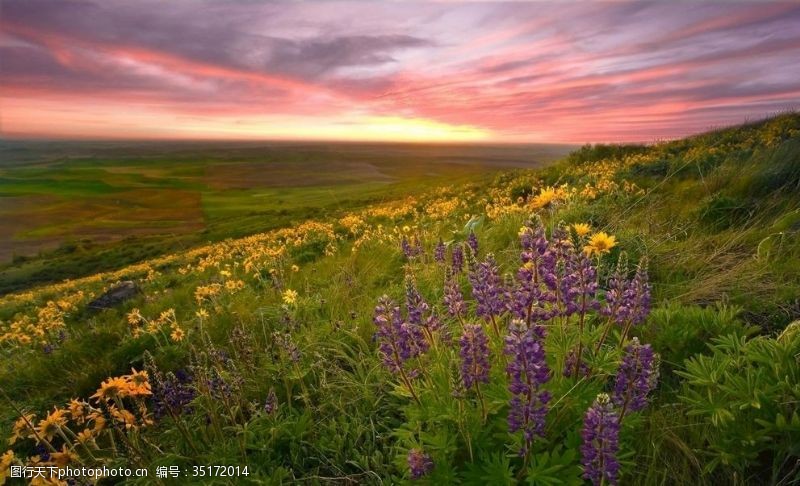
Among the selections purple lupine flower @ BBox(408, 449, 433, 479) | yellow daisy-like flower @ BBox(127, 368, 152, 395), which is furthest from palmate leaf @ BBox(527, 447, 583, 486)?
yellow daisy-like flower @ BBox(127, 368, 152, 395)

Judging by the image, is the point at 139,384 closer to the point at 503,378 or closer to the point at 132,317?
the point at 503,378

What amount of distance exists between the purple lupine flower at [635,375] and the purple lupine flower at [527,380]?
0.33m

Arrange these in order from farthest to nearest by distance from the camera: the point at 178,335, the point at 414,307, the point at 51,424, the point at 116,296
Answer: the point at 116,296 → the point at 178,335 → the point at 51,424 → the point at 414,307

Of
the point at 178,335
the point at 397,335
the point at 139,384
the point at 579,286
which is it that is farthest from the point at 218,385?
the point at 579,286

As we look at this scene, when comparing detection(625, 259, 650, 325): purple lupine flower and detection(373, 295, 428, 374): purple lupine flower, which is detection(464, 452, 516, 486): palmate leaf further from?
detection(625, 259, 650, 325): purple lupine flower

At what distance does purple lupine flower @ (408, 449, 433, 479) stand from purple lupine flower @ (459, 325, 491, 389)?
0.37m

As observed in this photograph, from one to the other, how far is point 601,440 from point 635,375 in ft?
1.12

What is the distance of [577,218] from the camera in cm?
639

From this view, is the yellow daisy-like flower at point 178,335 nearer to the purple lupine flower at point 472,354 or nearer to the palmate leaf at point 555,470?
the purple lupine flower at point 472,354

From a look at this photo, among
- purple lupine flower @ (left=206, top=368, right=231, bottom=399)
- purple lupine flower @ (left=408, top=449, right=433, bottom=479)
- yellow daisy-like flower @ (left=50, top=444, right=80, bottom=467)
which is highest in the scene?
purple lupine flower @ (left=408, top=449, right=433, bottom=479)

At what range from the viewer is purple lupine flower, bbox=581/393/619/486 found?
5.12 feet

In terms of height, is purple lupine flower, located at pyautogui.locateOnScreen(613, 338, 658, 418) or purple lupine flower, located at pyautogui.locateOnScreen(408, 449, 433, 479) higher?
purple lupine flower, located at pyautogui.locateOnScreen(613, 338, 658, 418)

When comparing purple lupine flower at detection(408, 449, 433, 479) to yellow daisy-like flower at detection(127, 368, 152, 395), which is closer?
purple lupine flower at detection(408, 449, 433, 479)

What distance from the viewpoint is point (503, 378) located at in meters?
2.24
